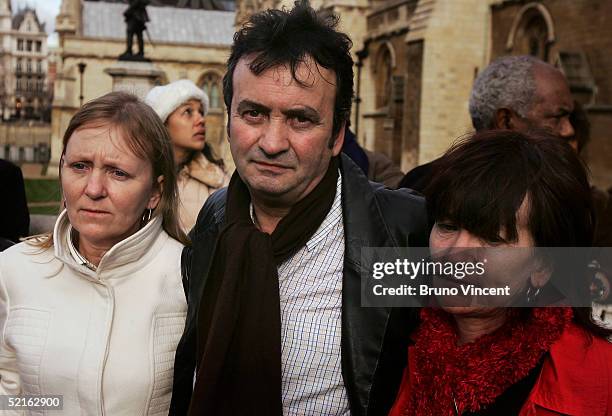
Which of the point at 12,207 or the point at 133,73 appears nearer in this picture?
the point at 12,207

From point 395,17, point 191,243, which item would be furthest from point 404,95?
point 191,243

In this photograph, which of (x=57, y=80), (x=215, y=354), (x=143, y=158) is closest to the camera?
(x=215, y=354)

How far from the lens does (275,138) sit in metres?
1.95

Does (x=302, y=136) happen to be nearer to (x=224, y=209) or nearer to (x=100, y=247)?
(x=224, y=209)

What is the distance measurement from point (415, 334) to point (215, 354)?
60 centimetres

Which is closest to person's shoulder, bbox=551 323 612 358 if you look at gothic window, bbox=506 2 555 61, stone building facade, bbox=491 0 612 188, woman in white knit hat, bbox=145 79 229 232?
woman in white knit hat, bbox=145 79 229 232

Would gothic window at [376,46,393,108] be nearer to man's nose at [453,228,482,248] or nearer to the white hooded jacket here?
the white hooded jacket

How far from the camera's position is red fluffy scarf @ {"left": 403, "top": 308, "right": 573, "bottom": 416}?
171 centimetres

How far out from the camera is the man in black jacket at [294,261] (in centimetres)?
195

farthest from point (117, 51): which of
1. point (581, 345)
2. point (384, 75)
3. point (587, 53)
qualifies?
point (581, 345)

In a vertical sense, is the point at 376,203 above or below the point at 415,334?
above

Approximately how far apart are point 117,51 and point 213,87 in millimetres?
6330

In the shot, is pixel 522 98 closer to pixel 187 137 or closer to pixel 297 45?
pixel 297 45

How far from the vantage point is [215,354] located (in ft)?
6.37
